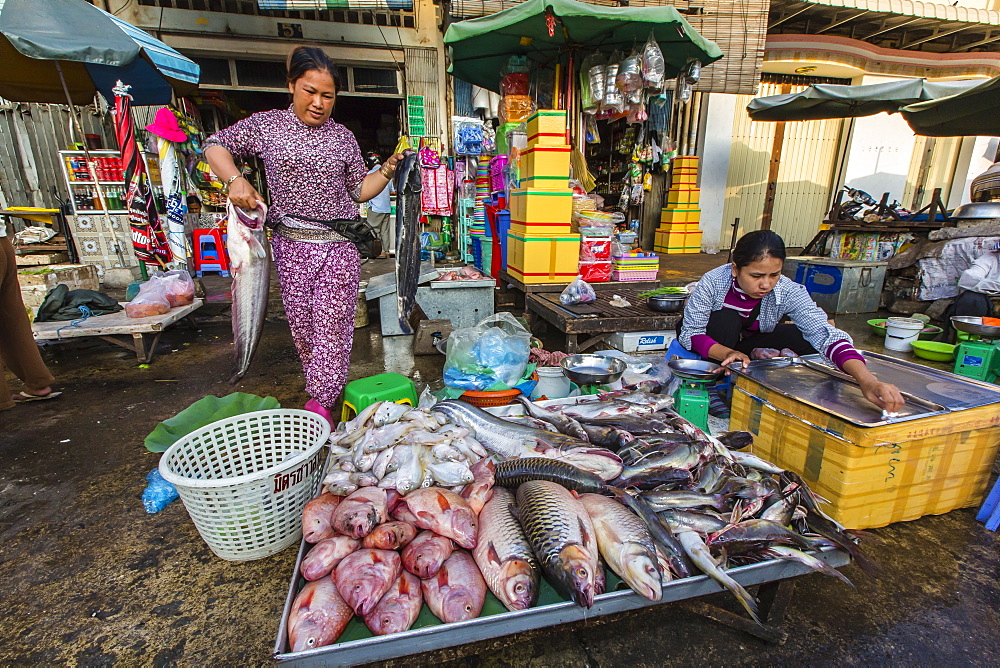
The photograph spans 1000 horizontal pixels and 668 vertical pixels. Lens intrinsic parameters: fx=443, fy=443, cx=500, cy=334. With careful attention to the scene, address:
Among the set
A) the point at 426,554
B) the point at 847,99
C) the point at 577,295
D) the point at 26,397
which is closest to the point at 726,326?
the point at 577,295

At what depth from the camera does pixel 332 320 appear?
9.85ft

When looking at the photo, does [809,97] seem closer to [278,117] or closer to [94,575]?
[278,117]

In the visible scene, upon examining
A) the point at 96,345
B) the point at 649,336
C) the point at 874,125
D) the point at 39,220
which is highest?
the point at 874,125

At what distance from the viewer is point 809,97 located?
796 centimetres

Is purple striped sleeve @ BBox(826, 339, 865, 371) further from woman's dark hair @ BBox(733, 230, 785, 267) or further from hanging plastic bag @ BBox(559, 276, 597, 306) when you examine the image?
hanging plastic bag @ BBox(559, 276, 597, 306)

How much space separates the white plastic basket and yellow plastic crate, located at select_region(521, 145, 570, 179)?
405 centimetres

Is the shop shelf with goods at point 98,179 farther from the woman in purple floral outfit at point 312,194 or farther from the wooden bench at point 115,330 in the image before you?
the woman in purple floral outfit at point 312,194

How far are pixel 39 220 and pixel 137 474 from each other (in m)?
9.53

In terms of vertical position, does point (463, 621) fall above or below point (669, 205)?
below

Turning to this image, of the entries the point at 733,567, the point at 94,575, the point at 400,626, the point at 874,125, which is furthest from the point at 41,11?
the point at 874,125

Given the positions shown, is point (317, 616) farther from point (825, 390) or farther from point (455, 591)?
point (825, 390)

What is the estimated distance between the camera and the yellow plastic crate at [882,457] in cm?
196

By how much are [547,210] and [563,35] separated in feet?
8.74

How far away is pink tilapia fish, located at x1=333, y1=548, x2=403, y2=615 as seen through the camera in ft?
4.56
